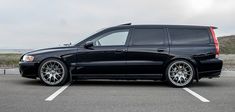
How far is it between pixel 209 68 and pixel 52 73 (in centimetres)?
385

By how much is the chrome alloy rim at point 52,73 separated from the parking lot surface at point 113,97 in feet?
0.86

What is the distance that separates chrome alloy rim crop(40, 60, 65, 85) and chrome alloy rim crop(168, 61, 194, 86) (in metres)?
2.70

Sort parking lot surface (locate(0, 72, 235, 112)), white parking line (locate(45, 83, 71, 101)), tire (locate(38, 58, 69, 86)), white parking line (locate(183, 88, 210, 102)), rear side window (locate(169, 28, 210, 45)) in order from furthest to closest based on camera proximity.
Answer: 1. rear side window (locate(169, 28, 210, 45))
2. tire (locate(38, 58, 69, 86))
3. white parking line (locate(183, 88, 210, 102))
4. white parking line (locate(45, 83, 71, 101))
5. parking lot surface (locate(0, 72, 235, 112))

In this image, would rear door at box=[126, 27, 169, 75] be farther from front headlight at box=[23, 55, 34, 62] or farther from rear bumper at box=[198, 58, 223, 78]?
front headlight at box=[23, 55, 34, 62]

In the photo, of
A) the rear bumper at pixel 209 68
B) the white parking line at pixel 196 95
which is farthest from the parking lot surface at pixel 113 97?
the rear bumper at pixel 209 68

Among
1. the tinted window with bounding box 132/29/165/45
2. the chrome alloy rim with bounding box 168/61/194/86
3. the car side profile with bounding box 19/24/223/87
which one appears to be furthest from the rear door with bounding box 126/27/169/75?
the chrome alloy rim with bounding box 168/61/194/86

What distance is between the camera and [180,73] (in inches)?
439

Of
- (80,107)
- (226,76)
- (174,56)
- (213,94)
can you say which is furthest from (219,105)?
(226,76)

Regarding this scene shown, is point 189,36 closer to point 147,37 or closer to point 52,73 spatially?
point 147,37

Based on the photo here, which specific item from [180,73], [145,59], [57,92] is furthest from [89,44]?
[180,73]

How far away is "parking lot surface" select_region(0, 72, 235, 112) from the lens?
24.7 ft

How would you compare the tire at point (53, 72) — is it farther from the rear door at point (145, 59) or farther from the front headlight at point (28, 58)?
the rear door at point (145, 59)

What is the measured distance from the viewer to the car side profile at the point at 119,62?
36.2 ft

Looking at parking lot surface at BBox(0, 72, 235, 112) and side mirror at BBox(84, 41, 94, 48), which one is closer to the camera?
parking lot surface at BBox(0, 72, 235, 112)
